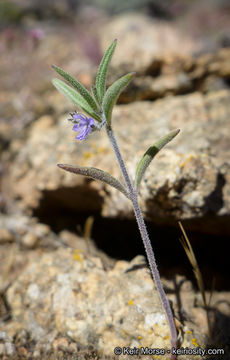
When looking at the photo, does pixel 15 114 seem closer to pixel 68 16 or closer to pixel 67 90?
pixel 67 90

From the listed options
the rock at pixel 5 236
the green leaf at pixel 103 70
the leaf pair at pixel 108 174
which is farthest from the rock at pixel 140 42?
the rock at pixel 5 236

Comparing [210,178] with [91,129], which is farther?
[210,178]

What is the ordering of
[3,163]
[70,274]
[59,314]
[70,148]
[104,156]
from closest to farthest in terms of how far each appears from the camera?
[59,314]
[70,274]
[104,156]
[70,148]
[3,163]

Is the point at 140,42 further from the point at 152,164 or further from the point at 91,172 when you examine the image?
the point at 91,172

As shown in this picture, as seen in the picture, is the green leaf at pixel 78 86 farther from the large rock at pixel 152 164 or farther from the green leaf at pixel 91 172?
the large rock at pixel 152 164

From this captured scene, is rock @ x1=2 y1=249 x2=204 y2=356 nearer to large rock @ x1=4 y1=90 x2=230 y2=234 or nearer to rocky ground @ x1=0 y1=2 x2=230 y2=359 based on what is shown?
rocky ground @ x1=0 y1=2 x2=230 y2=359

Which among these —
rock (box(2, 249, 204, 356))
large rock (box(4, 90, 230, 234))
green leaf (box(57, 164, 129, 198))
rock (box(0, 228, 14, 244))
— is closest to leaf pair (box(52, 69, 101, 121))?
green leaf (box(57, 164, 129, 198))

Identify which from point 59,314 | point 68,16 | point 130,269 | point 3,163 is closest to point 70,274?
point 59,314
